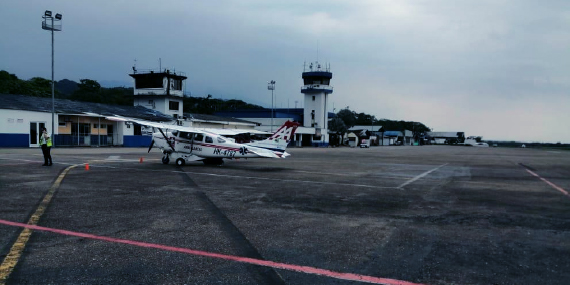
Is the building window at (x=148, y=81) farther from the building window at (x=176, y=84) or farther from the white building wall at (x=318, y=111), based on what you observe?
the white building wall at (x=318, y=111)

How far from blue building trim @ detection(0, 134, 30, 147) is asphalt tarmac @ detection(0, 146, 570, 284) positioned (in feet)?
102

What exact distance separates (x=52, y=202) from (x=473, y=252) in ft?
33.6

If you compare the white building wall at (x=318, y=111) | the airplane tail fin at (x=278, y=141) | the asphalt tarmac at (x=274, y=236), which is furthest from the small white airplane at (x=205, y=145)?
the white building wall at (x=318, y=111)

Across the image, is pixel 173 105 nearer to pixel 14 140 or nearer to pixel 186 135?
pixel 14 140

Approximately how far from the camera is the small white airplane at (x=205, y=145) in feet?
70.0

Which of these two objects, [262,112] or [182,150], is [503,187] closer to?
[182,150]

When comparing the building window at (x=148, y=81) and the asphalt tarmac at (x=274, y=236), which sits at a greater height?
the building window at (x=148, y=81)

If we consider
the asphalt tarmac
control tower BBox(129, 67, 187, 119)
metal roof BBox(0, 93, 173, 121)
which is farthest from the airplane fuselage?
control tower BBox(129, 67, 187, 119)

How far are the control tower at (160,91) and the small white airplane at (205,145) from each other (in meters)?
47.3

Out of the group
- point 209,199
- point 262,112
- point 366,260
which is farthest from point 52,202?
point 262,112

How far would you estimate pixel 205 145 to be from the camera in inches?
851

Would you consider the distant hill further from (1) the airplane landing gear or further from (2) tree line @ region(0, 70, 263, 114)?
(1) the airplane landing gear

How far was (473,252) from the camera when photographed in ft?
20.9

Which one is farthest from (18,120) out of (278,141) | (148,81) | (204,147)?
(278,141)
